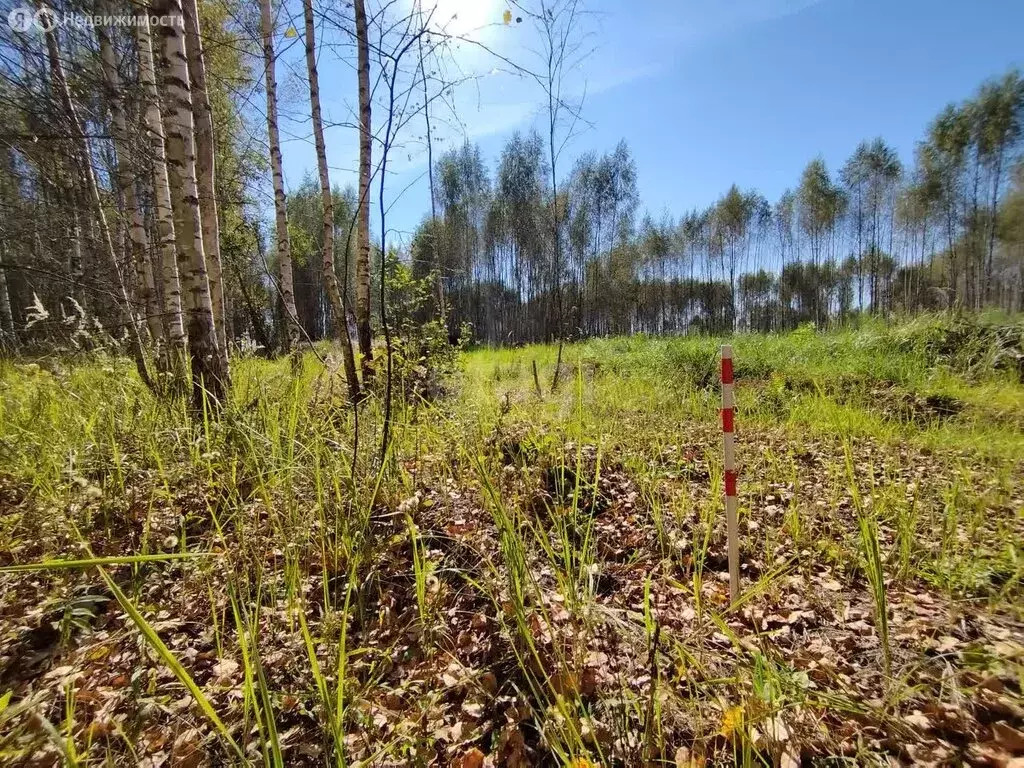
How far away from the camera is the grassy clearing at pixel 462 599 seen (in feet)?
4.16

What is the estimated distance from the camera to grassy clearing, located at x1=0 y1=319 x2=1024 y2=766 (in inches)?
49.9

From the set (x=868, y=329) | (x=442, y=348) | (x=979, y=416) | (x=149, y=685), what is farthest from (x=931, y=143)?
(x=149, y=685)

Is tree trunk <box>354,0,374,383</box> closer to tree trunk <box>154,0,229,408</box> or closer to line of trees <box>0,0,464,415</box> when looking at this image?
line of trees <box>0,0,464,415</box>

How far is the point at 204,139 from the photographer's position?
4.13m

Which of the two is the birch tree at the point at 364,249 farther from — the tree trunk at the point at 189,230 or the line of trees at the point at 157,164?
the tree trunk at the point at 189,230

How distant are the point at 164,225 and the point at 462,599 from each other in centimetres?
477

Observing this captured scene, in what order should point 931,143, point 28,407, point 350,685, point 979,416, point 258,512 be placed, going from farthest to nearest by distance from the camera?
1. point 931,143
2. point 979,416
3. point 28,407
4. point 258,512
5. point 350,685

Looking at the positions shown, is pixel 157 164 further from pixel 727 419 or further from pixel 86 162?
pixel 727 419

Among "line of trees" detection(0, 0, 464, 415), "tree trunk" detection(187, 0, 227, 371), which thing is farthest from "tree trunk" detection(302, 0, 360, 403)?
"tree trunk" detection(187, 0, 227, 371)

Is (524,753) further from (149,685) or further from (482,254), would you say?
(482,254)

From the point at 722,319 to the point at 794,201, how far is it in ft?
35.0

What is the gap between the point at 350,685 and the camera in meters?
1.45

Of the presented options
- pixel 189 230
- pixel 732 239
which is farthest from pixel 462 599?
pixel 732 239

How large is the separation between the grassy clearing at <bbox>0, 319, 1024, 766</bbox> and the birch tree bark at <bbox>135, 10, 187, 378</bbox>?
0.45 m
